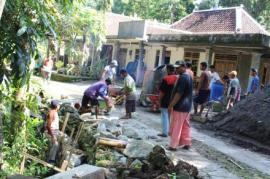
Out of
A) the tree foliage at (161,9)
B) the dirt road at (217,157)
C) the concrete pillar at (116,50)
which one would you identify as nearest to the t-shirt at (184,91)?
the dirt road at (217,157)

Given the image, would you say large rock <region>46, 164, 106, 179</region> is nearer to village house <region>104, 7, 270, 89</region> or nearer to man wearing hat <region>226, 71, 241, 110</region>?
man wearing hat <region>226, 71, 241, 110</region>

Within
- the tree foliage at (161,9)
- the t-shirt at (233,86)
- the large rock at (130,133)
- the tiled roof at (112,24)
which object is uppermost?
the tree foliage at (161,9)

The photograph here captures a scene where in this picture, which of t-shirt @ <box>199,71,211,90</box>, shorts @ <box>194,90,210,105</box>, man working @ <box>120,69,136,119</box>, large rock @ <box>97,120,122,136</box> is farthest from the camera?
shorts @ <box>194,90,210,105</box>

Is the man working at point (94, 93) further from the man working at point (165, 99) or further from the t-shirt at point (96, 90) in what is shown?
the man working at point (165, 99)

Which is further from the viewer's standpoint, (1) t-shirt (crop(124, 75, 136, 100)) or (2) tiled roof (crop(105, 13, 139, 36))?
(2) tiled roof (crop(105, 13, 139, 36))

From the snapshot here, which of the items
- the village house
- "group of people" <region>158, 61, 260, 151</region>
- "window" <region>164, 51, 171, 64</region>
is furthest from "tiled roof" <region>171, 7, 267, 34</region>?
"group of people" <region>158, 61, 260, 151</region>

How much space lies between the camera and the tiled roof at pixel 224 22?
25484 millimetres

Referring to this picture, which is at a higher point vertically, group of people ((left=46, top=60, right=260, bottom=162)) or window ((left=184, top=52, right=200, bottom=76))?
window ((left=184, top=52, right=200, bottom=76))

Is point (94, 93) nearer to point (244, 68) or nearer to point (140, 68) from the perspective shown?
point (244, 68)

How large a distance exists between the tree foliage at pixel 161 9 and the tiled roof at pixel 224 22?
506 inches

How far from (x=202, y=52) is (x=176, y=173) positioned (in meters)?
16.2

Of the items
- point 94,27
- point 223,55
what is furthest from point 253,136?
point 94,27

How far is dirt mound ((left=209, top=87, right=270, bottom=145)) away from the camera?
1118cm

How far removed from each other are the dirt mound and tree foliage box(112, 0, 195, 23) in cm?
2957
